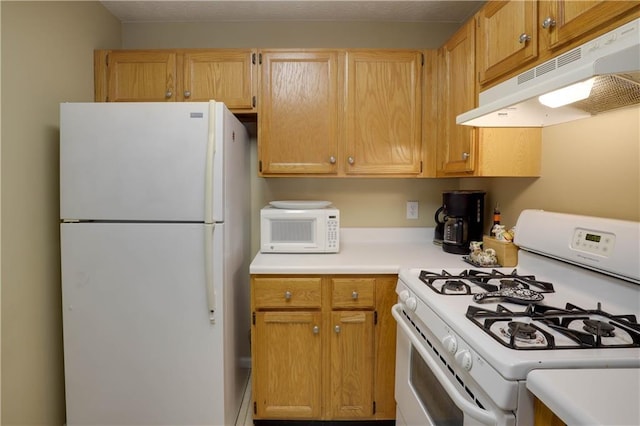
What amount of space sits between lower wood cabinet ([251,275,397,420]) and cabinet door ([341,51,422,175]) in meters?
0.72

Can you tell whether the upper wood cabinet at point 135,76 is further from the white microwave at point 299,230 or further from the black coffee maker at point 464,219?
the black coffee maker at point 464,219

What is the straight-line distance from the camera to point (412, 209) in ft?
7.78

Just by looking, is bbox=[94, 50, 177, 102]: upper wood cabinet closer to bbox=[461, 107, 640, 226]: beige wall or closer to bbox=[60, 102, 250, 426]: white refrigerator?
bbox=[60, 102, 250, 426]: white refrigerator

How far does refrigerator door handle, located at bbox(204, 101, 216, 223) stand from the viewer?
1.50 m

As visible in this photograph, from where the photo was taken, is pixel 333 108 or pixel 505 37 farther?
pixel 333 108

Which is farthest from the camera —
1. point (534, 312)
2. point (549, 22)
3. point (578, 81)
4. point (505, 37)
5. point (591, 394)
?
point (505, 37)

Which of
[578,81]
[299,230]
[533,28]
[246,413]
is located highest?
[533,28]

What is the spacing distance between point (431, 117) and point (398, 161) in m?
0.32

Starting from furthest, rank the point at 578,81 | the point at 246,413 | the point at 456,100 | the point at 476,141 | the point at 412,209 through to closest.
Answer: the point at 412,209
the point at 246,413
the point at 456,100
the point at 476,141
the point at 578,81

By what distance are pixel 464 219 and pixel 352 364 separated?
3.35 feet

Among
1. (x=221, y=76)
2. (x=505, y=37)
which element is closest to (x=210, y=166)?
(x=221, y=76)

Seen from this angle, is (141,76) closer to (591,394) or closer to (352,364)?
(352,364)

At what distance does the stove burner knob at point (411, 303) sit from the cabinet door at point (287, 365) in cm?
51

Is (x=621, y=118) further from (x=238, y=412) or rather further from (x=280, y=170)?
(x=238, y=412)
